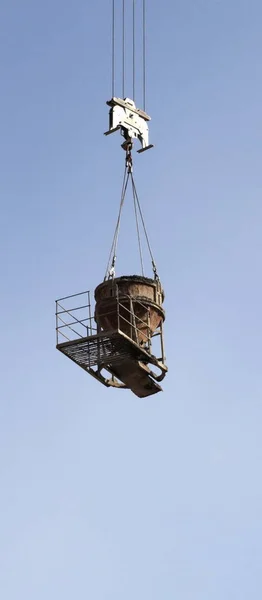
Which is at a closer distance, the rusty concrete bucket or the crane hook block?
the rusty concrete bucket

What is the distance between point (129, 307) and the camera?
40.7 meters

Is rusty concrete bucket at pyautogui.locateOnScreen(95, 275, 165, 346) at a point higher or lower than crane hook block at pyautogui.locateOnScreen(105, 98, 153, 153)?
lower

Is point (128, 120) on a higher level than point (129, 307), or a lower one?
higher

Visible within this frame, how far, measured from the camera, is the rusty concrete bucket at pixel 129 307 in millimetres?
40469

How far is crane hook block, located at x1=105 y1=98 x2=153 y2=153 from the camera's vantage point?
142 feet

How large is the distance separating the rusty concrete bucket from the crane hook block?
16.3 ft

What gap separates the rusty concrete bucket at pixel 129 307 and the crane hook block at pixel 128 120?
16.3ft

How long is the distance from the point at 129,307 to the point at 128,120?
643 centimetres

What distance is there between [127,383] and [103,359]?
5.05ft

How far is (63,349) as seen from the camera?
40.0 m

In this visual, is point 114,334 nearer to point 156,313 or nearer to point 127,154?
point 156,313

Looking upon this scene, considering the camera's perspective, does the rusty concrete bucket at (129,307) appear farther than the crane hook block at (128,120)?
No

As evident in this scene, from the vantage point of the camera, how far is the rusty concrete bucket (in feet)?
133

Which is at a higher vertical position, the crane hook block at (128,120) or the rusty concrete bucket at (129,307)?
the crane hook block at (128,120)
